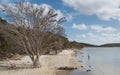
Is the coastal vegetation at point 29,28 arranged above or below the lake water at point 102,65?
above

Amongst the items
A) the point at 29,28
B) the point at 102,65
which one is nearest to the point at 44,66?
the point at 29,28

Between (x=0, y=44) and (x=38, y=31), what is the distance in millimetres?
11583

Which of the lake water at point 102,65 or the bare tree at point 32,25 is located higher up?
the bare tree at point 32,25

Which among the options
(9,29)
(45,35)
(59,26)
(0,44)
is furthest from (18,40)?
(0,44)

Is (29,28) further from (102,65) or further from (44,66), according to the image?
(102,65)

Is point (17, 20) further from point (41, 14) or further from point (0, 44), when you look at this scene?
point (0, 44)

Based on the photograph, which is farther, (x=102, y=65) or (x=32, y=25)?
(x=102, y=65)

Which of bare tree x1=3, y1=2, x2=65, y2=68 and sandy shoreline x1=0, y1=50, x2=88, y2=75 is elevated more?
bare tree x1=3, y1=2, x2=65, y2=68

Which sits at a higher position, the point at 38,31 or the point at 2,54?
the point at 38,31

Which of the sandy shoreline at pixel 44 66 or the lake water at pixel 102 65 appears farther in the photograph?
the lake water at pixel 102 65

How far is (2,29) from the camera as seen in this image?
93.4 feet

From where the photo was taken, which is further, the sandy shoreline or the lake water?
the lake water

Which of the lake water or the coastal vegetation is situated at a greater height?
the coastal vegetation

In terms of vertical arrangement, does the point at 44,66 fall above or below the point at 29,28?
below
